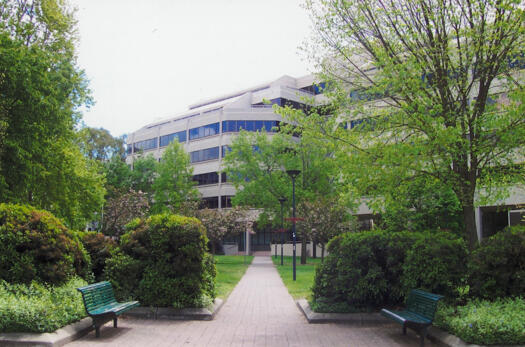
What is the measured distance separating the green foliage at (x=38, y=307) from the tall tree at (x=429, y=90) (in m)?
6.57

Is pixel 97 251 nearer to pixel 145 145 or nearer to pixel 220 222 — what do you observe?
pixel 220 222

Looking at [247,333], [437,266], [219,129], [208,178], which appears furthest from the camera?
[208,178]

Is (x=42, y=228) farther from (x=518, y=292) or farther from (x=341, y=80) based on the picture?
(x=518, y=292)

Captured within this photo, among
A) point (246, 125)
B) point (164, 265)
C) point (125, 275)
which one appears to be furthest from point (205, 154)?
point (164, 265)

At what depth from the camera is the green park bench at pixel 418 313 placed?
8266 millimetres

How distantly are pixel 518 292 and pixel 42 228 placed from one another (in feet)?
31.6

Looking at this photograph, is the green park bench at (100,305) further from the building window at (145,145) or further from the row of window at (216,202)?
the building window at (145,145)

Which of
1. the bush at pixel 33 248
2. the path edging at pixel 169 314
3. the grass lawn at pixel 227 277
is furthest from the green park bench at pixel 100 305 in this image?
the grass lawn at pixel 227 277

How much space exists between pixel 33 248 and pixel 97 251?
267 centimetres

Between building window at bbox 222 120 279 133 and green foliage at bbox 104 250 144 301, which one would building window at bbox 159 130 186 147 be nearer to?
building window at bbox 222 120 279 133

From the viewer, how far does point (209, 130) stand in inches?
2596

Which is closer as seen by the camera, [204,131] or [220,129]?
[220,129]

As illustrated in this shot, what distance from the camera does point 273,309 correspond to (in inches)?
521

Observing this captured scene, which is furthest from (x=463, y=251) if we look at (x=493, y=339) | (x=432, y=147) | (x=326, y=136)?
(x=326, y=136)
